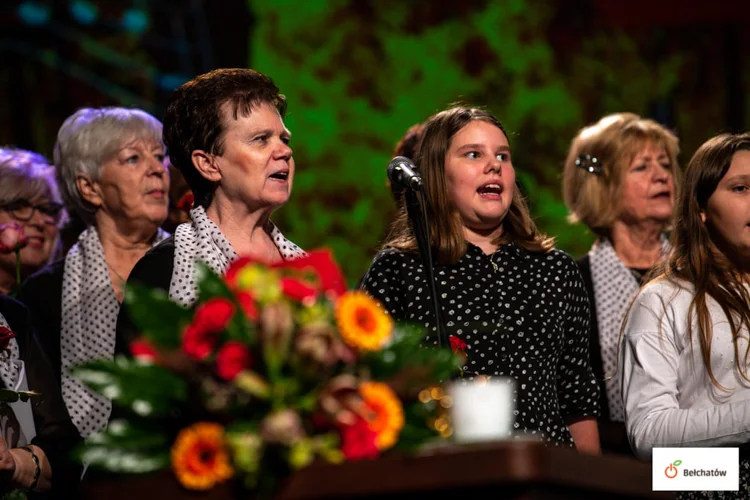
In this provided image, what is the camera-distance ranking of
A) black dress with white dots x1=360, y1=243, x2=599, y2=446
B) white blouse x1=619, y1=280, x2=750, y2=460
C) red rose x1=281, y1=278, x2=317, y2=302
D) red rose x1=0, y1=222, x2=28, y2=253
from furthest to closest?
1. red rose x1=0, y1=222, x2=28, y2=253
2. black dress with white dots x1=360, y1=243, x2=599, y2=446
3. white blouse x1=619, y1=280, x2=750, y2=460
4. red rose x1=281, y1=278, x2=317, y2=302

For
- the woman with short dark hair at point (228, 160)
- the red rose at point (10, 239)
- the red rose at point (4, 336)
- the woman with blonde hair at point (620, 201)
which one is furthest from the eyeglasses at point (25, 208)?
the woman with blonde hair at point (620, 201)

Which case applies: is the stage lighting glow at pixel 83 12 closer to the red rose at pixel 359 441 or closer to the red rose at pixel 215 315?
the red rose at pixel 215 315

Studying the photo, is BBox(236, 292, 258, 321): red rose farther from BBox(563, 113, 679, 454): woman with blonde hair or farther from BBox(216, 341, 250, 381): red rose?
BBox(563, 113, 679, 454): woman with blonde hair

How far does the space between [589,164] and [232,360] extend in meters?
2.93

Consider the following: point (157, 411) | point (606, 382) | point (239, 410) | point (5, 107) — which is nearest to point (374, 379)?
point (239, 410)

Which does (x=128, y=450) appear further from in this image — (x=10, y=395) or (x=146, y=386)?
(x=10, y=395)

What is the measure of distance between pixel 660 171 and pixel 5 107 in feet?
10.7

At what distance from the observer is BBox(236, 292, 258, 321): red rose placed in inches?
69.2

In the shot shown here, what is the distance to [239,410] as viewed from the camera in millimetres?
1717

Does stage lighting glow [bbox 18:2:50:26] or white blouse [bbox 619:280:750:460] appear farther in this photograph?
stage lighting glow [bbox 18:2:50:26]

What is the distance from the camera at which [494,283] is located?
10.2 ft

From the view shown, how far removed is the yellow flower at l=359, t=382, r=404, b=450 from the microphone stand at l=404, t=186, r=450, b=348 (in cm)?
73

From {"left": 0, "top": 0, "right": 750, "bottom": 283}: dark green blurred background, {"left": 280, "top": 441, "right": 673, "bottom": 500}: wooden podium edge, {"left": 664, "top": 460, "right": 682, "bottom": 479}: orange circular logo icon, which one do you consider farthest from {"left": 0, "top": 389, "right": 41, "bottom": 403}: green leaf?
{"left": 0, "top": 0, "right": 750, "bottom": 283}: dark green blurred background

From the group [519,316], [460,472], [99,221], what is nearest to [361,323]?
[460,472]
